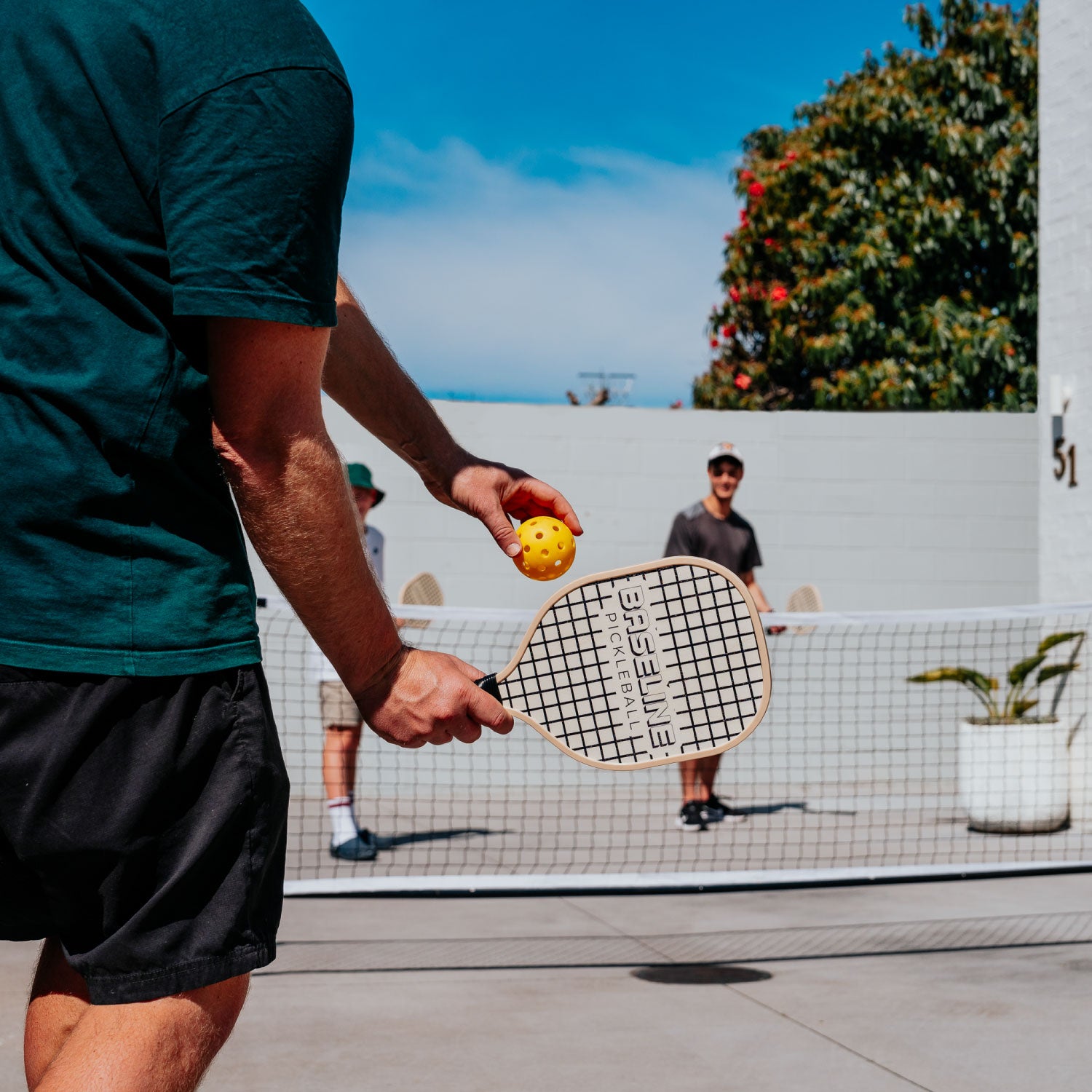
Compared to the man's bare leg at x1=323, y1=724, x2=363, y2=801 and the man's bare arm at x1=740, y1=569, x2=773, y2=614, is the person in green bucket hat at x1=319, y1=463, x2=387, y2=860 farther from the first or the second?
the man's bare arm at x1=740, y1=569, x2=773, y2=614

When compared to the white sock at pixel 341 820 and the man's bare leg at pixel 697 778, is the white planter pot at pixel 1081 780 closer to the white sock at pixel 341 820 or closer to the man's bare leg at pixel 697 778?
the man's bare leg at pixel 697 778

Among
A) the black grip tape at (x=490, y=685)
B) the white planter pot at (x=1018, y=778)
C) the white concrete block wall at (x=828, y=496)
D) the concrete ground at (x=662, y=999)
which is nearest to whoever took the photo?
the black grip tape at (x=490, y=685)

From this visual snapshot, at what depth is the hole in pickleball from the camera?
3.96m

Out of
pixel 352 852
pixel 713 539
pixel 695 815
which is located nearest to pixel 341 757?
pixel 352 852

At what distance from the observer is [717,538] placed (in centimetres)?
712

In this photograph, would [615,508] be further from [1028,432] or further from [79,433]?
[79,433]

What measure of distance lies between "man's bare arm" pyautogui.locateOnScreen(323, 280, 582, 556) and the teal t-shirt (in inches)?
19.8

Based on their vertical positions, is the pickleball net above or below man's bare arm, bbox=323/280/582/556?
below

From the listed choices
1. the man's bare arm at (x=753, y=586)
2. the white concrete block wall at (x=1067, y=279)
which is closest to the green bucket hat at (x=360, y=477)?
the man's bare arm at (x=753, y=586)

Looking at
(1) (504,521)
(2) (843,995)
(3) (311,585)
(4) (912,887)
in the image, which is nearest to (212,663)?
(3) (311,585)

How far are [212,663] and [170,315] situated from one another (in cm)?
35

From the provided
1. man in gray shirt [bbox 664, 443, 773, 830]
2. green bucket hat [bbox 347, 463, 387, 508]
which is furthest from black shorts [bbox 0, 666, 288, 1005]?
man in gray shirt [bbox 664, 443, 773, 830]

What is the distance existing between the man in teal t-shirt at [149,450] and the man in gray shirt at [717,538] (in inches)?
218

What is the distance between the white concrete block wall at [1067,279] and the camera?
6.87 m
